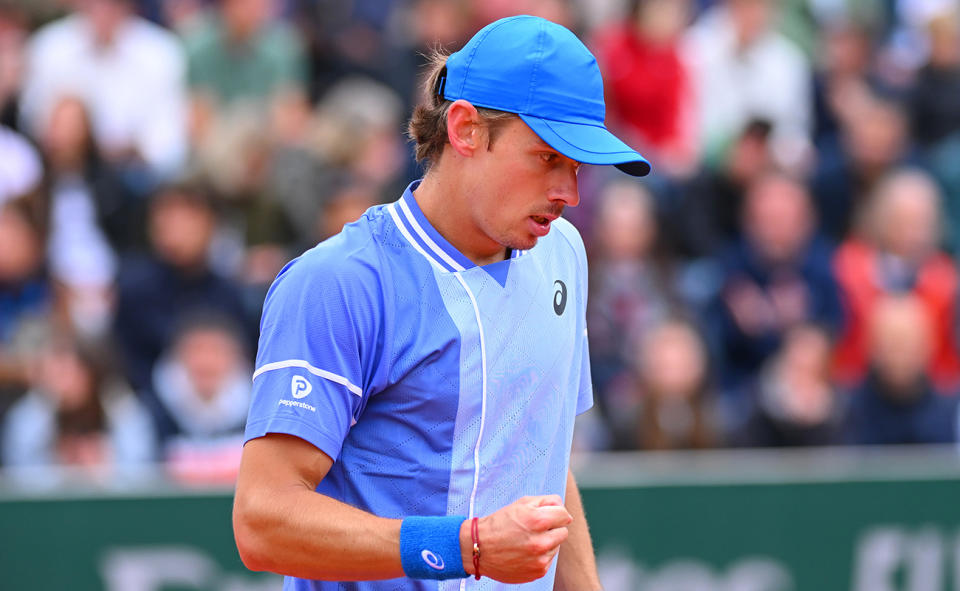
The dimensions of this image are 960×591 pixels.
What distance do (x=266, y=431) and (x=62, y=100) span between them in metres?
5.49

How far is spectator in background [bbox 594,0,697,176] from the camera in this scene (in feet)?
29.4

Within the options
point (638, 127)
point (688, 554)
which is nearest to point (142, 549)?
point (688, 554)

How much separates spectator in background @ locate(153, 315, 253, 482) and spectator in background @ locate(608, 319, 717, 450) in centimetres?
190

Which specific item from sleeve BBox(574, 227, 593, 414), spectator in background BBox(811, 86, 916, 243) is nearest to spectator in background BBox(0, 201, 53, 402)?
sleeve BBox(574, 227, 593, 414)

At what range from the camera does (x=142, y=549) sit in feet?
19.7

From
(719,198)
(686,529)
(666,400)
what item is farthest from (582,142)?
(719,198)

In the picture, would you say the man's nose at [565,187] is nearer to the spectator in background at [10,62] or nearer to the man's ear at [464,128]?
the man's ear at [464,128]

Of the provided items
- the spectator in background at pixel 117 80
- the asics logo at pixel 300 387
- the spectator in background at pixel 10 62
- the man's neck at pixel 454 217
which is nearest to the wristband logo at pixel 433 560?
the asics logo at pixel 300 387

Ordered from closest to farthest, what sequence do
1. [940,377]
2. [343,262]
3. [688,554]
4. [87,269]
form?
[343,262], [688,554], [87,269], [940,377]

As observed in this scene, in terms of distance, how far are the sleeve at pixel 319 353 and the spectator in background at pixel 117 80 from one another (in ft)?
17.2

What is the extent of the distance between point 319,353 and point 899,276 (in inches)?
249

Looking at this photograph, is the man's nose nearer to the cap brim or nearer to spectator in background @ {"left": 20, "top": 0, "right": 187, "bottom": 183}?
the cap brim

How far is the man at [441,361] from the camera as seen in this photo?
267 cm

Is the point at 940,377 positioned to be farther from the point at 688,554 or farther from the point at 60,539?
the point at 60,539
